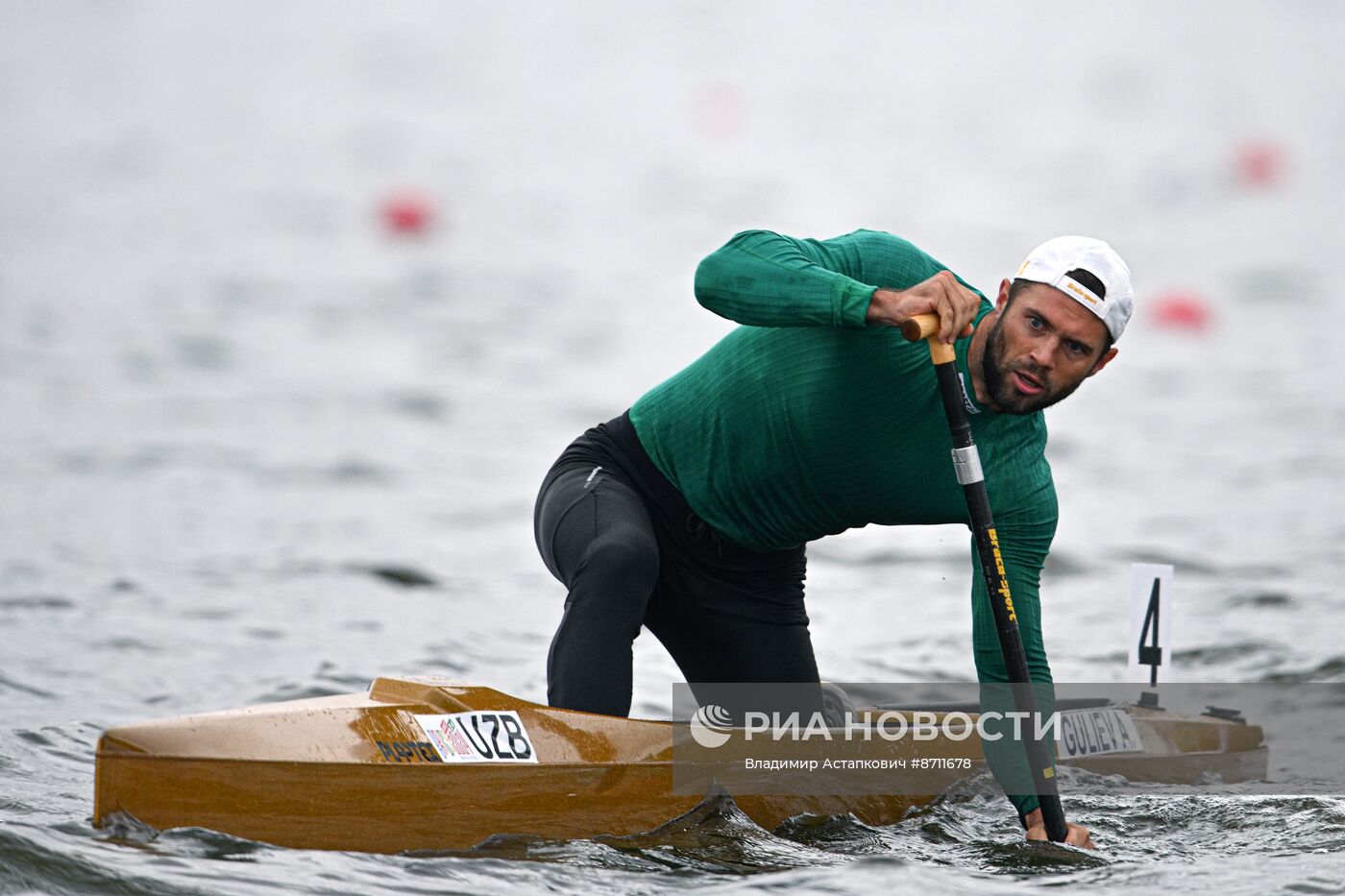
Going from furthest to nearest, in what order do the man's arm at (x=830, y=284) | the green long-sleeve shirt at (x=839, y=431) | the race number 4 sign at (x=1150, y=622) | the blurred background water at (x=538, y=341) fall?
the race number 4 sign at (x=1150, y=622) < the blurred background water at (x=538, y=341) < the green long-sleeve shirt at (x=839, y=431) < the man's arm at (x=830, y=284)

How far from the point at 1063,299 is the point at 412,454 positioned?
29.8 feet

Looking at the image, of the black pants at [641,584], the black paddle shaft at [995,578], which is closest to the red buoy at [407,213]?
the black pants at [641,584]

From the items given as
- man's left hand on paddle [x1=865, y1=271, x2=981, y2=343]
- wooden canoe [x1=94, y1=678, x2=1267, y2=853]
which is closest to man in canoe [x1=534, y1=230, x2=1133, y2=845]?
man's left hand on paddle [x1=865, y1=271, x2=981, y2=343]

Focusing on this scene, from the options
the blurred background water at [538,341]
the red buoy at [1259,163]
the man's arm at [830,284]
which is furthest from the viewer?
the red buoy at [1259,163]

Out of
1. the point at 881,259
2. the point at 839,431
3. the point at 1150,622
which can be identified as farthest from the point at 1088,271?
the point at 1150,622

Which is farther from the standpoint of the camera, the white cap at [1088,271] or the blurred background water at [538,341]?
the blurred background water at [538,341]

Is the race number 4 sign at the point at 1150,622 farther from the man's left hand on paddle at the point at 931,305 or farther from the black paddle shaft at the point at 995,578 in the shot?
the man's left hand on paddle at the point at 931,305

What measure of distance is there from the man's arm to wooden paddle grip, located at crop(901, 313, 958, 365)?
0.07 feet

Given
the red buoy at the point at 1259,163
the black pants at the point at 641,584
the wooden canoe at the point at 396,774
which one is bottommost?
the wooden canoe at the point at 396,774

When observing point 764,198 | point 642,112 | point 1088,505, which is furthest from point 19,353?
point 642,112

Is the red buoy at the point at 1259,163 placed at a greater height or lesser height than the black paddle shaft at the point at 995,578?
greater

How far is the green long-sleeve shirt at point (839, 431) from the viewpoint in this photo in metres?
4.24

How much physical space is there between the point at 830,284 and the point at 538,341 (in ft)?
44.6

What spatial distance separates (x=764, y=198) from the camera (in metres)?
22.8
